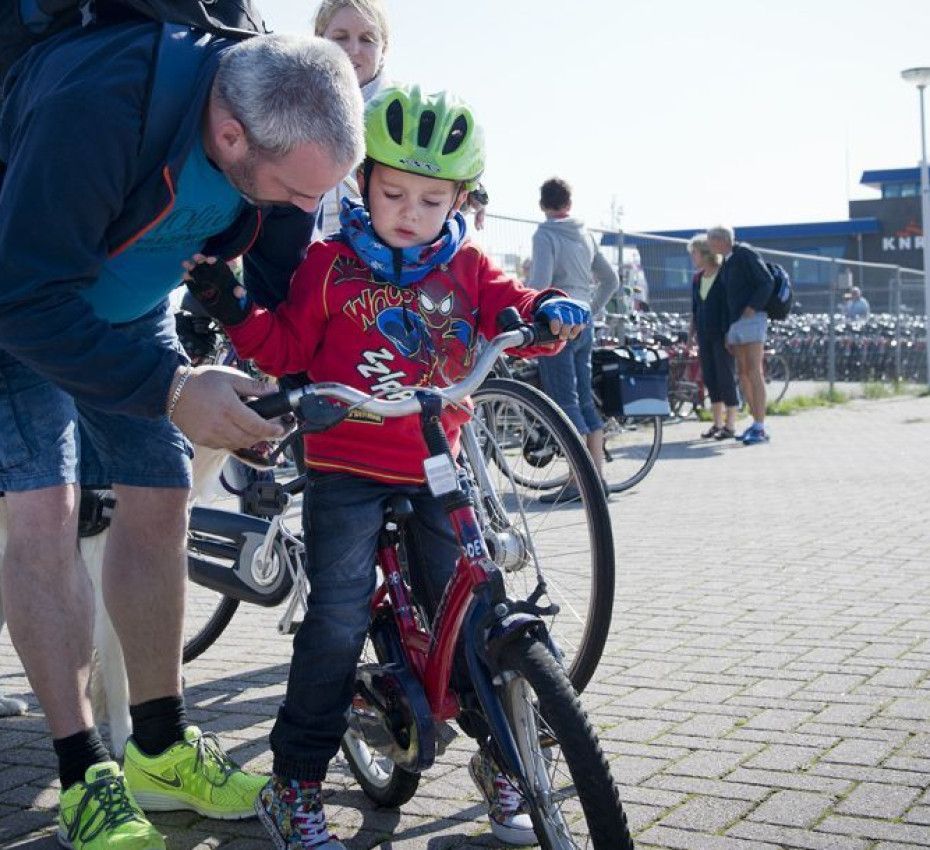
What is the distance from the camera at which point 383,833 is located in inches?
135

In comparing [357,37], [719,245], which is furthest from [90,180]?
[719,245]

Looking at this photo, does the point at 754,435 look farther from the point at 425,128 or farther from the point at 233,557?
the point at 425,128

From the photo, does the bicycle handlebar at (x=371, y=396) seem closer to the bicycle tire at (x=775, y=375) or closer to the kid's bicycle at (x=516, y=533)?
the kid's bicycle at (x=516, y=533)

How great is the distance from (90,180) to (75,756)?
1.34m

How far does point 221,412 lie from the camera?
2.88 metres

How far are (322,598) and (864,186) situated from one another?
200 ft

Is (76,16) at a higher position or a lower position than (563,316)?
higher

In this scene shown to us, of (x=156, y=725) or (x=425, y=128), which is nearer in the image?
(x=425, y=128)

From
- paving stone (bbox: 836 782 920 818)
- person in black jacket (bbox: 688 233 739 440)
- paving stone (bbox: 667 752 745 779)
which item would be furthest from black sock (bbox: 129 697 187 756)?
person in black jacket (bbox: 688 233 739 440)

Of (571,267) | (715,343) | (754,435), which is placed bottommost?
(754,435)

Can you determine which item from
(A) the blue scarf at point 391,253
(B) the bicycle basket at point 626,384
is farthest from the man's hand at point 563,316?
(B) the bicycle basket at point 626,384

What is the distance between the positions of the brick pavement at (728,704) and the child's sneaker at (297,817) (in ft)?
0.47

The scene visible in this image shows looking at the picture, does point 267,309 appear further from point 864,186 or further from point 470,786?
point 864,186

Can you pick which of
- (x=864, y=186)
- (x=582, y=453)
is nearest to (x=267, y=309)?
(x=582, y=453)
